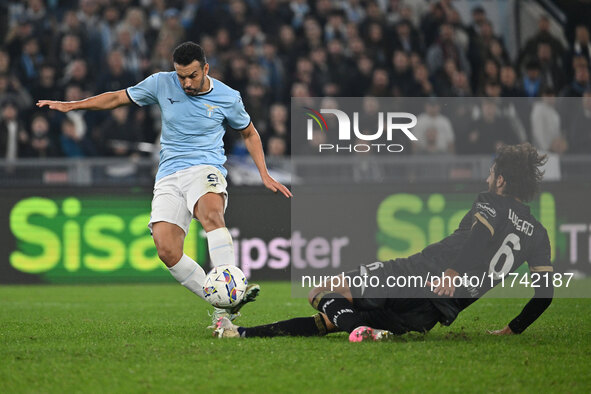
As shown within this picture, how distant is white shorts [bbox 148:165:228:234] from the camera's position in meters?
7.00

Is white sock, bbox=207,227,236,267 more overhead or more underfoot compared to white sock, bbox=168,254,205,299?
more overhead

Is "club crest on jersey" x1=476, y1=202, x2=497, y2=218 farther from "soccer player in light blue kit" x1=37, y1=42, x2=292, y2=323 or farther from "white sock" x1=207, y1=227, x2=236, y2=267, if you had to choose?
"white sock" x1=207, y1=227, x2=236, y2=267

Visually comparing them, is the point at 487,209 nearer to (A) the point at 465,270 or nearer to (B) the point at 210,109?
(A) the point at 465,270

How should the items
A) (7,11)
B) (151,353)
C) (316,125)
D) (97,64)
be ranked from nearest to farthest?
1. (151,353)
2. (316,125)
3. (97,64)
4. (7,11)

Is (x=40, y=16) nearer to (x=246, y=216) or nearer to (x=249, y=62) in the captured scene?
(x=249, y=62)

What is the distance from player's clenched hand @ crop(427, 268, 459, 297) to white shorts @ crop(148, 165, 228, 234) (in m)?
1.83

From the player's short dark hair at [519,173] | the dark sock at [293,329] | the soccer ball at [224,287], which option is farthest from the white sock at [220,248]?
the player's short dark hair at [519,173]

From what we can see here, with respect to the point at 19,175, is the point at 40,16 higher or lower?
higher

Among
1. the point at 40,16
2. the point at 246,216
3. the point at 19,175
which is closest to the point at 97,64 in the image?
the point at 40,16

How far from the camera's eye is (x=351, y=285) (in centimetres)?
632

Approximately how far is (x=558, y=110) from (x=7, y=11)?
33.3 feet

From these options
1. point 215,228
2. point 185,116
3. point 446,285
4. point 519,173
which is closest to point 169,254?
point 215,228

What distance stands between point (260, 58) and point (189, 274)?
27.8 ft

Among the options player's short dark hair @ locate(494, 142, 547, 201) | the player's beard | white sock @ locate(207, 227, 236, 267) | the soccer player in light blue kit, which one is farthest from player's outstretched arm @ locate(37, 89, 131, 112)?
player's short dark hair @ locate(494, 142, 547, 201)
